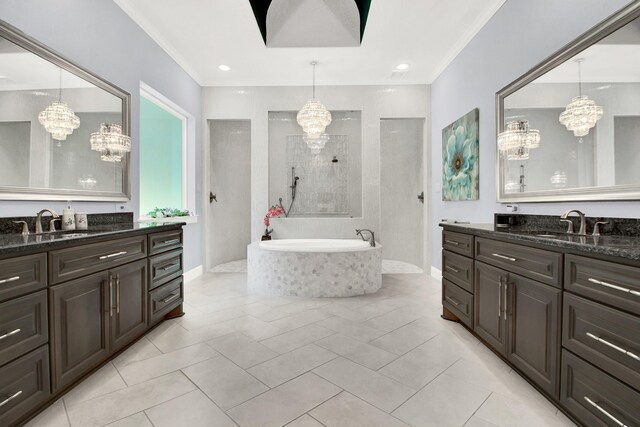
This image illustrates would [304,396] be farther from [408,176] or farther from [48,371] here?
[408,176]

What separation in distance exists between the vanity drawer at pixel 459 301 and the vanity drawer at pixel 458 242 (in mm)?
301

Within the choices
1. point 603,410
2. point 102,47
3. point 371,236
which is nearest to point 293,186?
point 371,236

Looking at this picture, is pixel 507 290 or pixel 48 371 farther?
pixel 507 290

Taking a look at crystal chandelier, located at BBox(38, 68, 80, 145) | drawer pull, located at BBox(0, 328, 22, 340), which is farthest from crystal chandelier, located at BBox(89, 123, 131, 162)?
drawer pull, located at BBox(0, 328, 22, 340)

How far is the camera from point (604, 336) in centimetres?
117

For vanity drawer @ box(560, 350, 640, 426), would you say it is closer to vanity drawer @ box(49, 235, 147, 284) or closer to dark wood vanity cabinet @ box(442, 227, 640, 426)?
dark wood vanity cabinet @ box(442, 227, 640, 426)

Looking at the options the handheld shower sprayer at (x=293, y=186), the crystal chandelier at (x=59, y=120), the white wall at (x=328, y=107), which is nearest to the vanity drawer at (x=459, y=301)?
the white wall at (x=328, y=107)

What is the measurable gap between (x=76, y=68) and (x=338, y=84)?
327 cm

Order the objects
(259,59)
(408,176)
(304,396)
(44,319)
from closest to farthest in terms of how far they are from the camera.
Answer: (44,319), (304,396), (259,59), (408,176)

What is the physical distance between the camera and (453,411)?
149 cm

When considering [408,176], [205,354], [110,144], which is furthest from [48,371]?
[408,176]

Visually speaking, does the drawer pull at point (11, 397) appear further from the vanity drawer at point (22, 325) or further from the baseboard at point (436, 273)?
the baseboard at point (436, 273)

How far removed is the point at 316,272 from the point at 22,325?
2.40 meters

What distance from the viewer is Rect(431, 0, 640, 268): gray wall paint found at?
6.10ft
